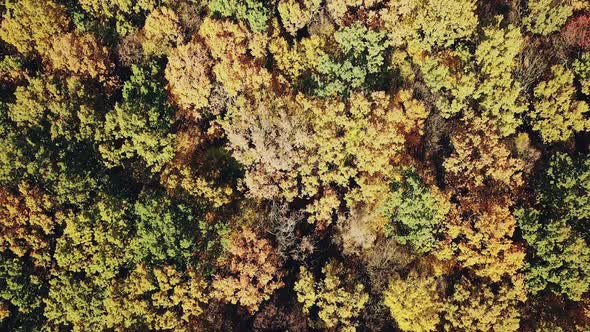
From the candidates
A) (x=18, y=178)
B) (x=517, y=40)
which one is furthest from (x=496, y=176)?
(x=18, y=178)

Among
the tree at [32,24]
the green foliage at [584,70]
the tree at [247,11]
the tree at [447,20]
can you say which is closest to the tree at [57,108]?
the tree at [32,24]

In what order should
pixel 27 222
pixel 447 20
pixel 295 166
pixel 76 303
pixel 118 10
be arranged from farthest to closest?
pixel 118 10
pixel 447 20
pixel 295 166
pixel 27 222
pixel 76 303

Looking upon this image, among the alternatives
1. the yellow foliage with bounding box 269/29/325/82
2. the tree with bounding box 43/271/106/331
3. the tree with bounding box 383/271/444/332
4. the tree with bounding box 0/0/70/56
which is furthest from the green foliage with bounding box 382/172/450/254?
the tree with bounding box 0/0/70/56

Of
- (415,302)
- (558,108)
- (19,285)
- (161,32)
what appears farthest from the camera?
(161,32)

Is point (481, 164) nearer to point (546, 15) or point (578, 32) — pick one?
point (578, 32)

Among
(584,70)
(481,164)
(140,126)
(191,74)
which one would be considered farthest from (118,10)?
(584,70)

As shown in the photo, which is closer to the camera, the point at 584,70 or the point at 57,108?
the point at 584,70

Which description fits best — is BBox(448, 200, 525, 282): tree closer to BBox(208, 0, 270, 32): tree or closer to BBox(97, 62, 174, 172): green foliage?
BBox(208, 0, 270, 32): tree

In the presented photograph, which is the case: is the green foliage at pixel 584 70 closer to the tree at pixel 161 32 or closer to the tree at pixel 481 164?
the tree at pixel 481 164
